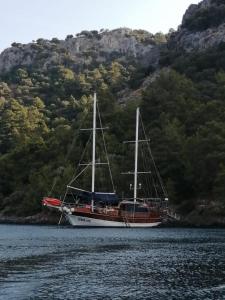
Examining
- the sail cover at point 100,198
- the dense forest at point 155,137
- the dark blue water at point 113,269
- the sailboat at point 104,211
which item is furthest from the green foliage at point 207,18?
the dark blue water at point 113,269

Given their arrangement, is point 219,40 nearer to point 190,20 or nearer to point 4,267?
point 190,20

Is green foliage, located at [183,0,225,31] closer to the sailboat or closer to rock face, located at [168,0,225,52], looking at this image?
rock face, located at [168,0,225,52]

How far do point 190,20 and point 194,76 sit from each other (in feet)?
115

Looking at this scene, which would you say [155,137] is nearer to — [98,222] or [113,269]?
[98,222]

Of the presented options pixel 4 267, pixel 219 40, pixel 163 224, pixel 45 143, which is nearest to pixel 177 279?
pixel 4 267

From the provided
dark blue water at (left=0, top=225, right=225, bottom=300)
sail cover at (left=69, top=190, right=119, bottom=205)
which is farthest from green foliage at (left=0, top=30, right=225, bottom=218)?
dark blue water at (left=0, top=225, right=225, bottom=300)

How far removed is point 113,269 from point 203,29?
144m

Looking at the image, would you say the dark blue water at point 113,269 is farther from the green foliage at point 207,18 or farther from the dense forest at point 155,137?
the green foliage at point 207,18

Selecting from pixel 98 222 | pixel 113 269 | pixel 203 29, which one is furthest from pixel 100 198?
pixel 203 29

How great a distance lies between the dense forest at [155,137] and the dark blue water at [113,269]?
1554 inches

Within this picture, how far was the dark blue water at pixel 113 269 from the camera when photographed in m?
29.9

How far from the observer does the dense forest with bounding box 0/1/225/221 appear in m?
98.9

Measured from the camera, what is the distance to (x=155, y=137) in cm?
10944

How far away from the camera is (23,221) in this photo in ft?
368
